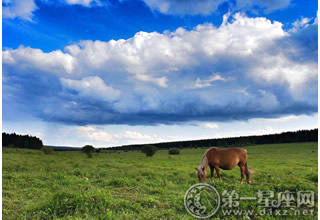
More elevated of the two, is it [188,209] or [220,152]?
[220,152]

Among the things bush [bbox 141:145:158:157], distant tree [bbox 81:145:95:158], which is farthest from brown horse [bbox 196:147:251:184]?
distant tree [bbox 81:145:95:158]

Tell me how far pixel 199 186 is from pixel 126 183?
4076 mm

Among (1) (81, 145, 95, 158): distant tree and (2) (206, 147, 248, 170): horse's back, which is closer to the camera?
(2) (206, 147, 248, 170): horse's back

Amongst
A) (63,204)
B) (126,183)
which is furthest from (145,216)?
(126,183)

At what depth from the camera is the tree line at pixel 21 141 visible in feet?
172

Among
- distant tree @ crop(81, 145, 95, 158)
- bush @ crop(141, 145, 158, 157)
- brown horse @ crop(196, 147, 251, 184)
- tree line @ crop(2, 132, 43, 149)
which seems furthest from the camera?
tree line @ crop(2, 132, 43, 149)

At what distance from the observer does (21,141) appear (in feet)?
176

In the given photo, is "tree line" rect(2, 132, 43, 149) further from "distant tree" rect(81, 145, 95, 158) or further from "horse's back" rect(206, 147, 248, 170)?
"horse's back" rect(206, 147, 248, 170)

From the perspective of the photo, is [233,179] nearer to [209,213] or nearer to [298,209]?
[298,209]

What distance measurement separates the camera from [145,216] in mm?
7418

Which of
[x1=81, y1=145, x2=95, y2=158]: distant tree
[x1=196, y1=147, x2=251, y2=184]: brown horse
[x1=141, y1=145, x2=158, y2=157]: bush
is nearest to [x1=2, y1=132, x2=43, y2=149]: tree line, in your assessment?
[x1=81, y1=145, x2=95, y2=158]: distant tree

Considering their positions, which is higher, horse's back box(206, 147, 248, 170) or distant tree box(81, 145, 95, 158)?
horse's back box(206, 147, 248, 170)

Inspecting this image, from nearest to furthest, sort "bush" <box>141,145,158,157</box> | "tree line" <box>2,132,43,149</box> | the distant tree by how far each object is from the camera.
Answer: the distant tree
"bush" <box>141,145,158,157</box>
"tree line" <box>2,132,43,149</box>

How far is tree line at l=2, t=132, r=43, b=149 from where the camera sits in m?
52.3
